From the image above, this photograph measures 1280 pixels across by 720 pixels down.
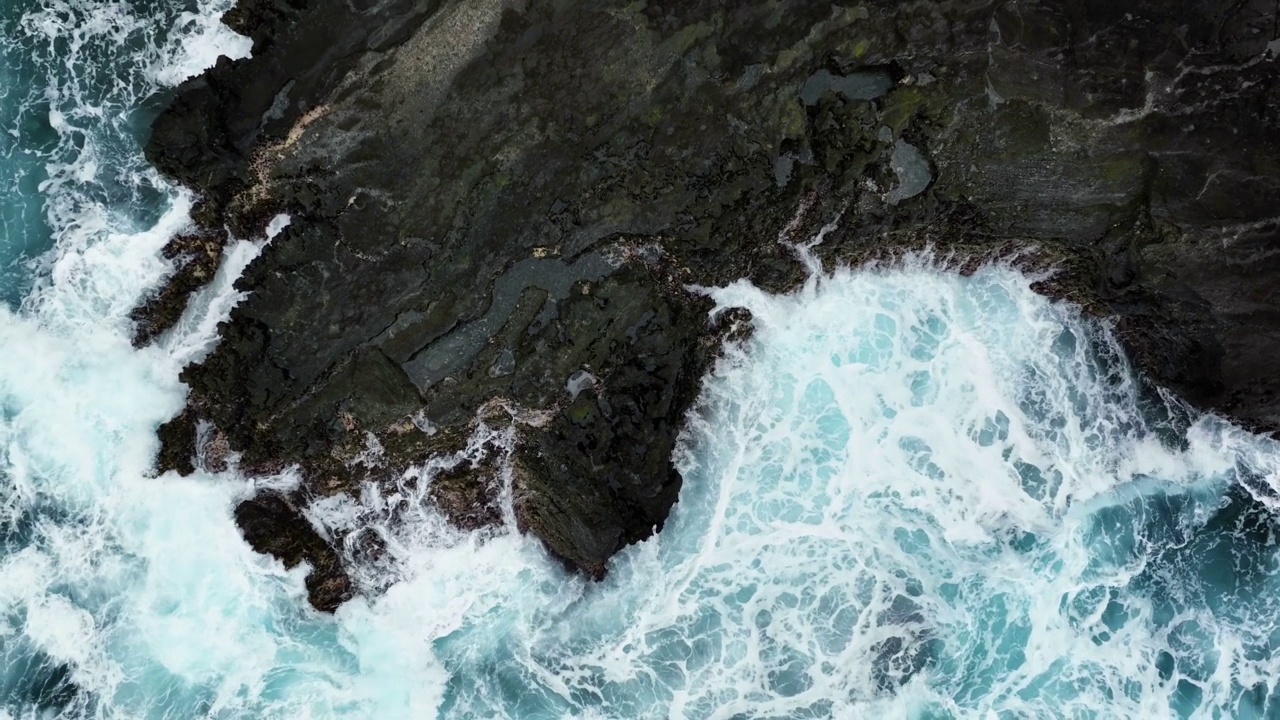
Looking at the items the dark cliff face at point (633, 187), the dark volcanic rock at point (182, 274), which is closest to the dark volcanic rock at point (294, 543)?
the dark cliff face at point (633, 187)

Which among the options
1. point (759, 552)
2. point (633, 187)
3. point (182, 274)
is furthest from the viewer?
point (759, 552)

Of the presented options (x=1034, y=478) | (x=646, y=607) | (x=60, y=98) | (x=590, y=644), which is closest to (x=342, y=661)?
(x=590, y=644)

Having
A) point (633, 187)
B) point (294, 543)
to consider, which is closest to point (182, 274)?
point (294, 543)

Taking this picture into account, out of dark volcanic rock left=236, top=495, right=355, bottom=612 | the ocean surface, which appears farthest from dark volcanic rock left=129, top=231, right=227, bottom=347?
dark volcanic rock left=236, top=495, right=355, bottom=612

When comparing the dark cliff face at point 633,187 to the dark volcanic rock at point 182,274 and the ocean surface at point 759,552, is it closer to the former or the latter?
the dark volcanic rock at point 182,274

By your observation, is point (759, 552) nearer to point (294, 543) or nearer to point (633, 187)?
point (633, 187)

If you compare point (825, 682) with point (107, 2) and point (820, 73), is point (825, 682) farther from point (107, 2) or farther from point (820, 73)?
point (107, 2)

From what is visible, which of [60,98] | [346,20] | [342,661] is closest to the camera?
[346,20]
